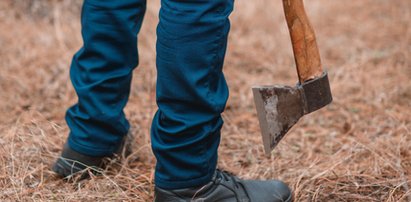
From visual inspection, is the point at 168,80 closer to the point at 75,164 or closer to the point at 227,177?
the point at 227,177

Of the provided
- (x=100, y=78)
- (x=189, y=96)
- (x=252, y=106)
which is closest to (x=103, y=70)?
(x=100, y=78)

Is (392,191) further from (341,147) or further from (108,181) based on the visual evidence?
(108,181)

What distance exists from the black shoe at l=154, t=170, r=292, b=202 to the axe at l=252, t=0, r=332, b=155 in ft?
0.58

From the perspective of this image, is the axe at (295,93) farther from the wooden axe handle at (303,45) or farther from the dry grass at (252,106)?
the dry grass at (252,106)

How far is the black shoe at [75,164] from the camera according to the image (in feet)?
6.73

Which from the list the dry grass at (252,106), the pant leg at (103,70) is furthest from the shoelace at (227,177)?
the pant leg at (103,70)

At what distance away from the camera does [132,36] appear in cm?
196

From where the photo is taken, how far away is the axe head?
1.74 metres

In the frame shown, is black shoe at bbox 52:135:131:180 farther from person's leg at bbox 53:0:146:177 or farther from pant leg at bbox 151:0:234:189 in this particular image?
pant leg at bbox 151:0:234:189

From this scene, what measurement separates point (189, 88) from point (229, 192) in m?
0.41

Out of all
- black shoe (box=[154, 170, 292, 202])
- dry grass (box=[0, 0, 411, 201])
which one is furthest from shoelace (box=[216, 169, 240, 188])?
dry grass (box=[0, 0, 411, 201])

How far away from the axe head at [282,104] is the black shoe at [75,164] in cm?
63

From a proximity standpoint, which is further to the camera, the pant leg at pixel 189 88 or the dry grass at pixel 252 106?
the dry grass at pixel 252 106

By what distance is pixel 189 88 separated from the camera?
159cm
